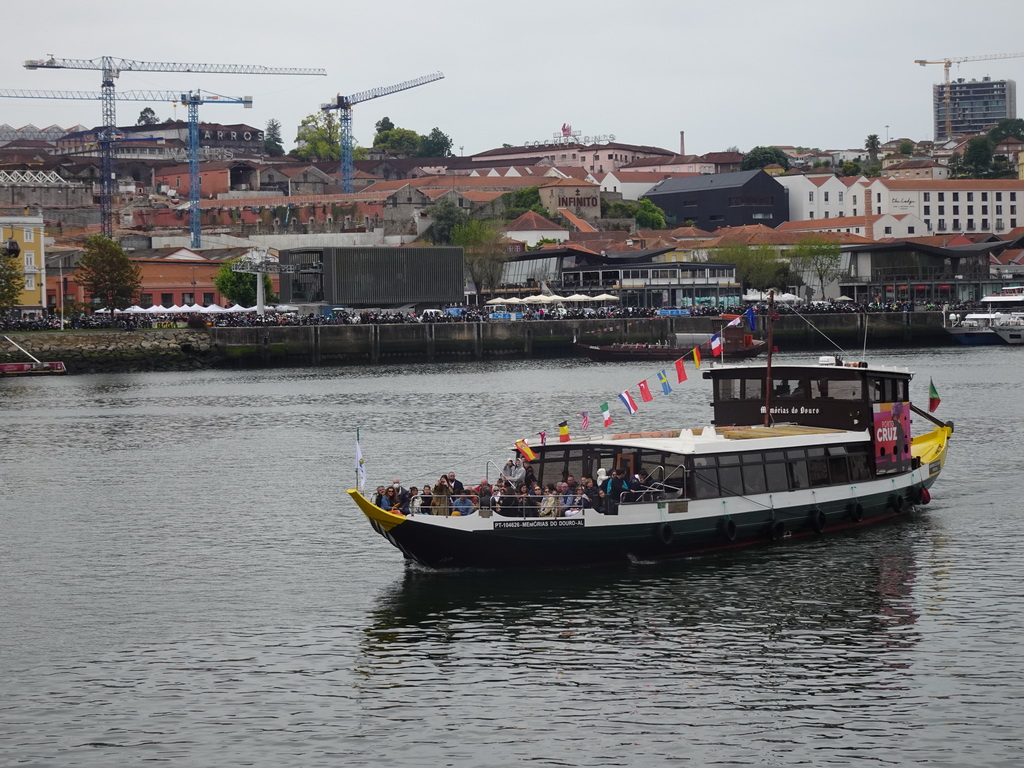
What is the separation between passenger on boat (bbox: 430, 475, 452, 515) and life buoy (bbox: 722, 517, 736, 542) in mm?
6359

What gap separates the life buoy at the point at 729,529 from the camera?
31.5 metres

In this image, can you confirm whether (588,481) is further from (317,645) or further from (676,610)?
(317,645)

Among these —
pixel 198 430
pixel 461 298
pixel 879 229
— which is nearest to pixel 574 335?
pixel 461 298

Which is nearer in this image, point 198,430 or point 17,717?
point 17,717

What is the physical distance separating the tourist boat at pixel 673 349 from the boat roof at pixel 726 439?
6624 centimetres

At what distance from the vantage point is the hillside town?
125 meters

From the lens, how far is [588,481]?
29.9 m

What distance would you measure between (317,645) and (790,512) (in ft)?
42.2

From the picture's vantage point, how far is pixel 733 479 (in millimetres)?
32031

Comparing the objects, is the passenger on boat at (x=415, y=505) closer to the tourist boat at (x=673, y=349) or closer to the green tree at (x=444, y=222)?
the tourist boat at (x=673, y=349)

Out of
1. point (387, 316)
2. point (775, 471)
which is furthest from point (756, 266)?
point (775, 471)

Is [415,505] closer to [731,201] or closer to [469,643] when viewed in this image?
[469,643]

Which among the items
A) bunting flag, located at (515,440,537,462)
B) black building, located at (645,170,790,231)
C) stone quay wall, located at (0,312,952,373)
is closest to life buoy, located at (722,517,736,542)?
bunting flag, located at (515,440,537,462)

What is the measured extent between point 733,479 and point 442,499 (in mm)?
7004
